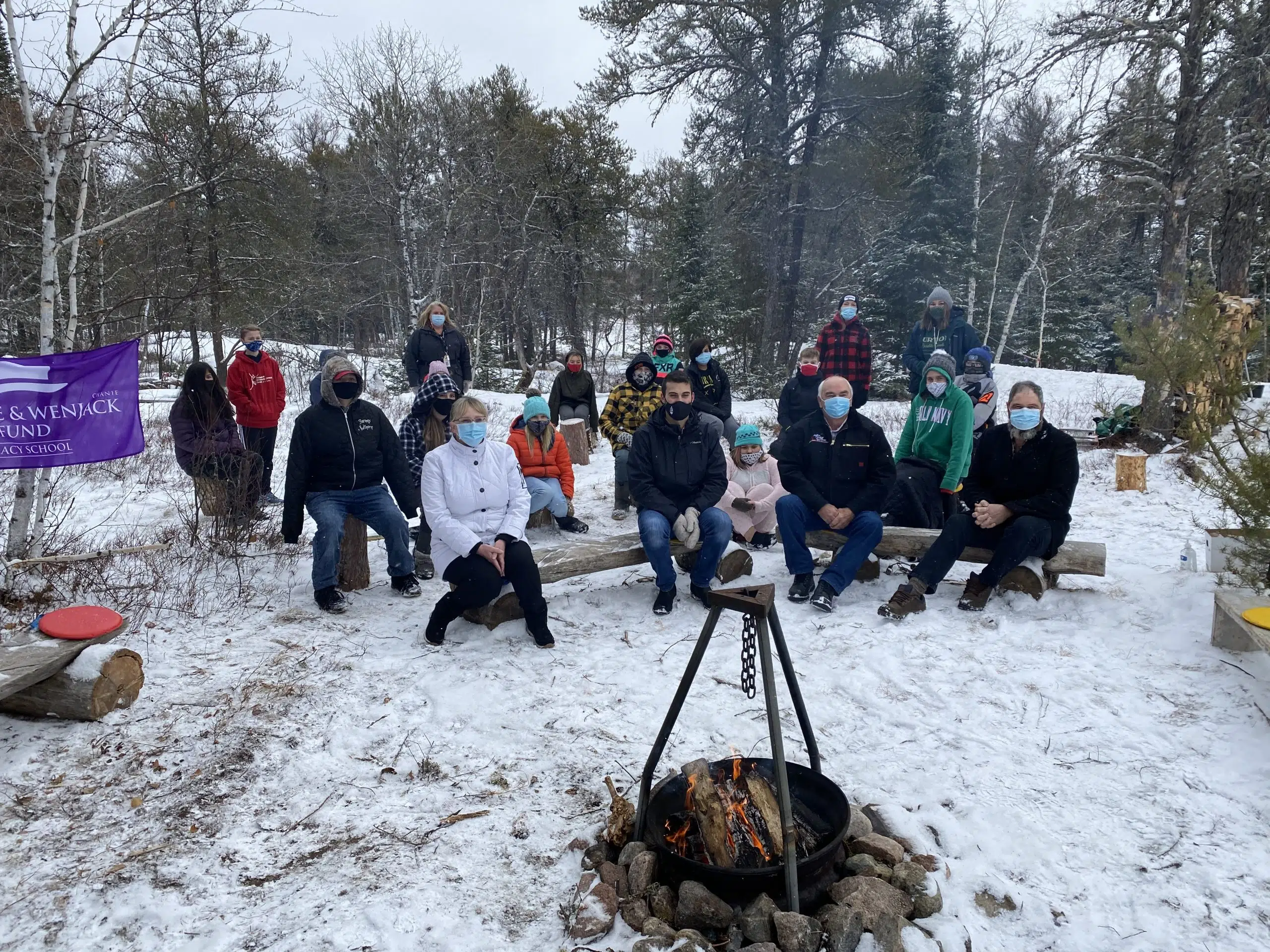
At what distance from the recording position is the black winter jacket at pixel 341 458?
16.4 feet

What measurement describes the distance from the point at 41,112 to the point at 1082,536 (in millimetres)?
8494

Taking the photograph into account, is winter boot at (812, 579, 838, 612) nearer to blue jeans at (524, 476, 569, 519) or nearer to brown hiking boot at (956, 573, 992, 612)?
brown hiking boot at (956, 573, 992, 612)

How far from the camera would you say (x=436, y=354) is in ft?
26.9

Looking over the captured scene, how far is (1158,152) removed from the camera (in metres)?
11.1

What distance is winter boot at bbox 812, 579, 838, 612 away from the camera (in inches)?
195

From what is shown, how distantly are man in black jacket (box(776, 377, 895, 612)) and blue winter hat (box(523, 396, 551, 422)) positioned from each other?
1.99m

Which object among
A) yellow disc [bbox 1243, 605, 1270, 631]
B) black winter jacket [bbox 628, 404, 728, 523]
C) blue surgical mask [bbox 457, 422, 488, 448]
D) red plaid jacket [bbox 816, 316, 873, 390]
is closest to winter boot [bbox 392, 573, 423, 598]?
blue surgical mask [bbox 457, 422, 488, 448]

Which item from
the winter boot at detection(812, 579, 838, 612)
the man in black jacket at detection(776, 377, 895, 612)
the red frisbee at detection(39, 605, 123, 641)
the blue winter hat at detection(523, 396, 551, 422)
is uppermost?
the blue winter hat at detection(523, 396, 551, 422)

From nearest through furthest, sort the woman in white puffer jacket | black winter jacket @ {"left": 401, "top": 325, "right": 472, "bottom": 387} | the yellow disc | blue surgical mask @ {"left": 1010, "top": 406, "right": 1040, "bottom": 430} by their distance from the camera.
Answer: the yellow disc < the woman in white puffer jacket < blue surgical mask @ {"left": 1010, "top": 406, "right": 1040, "bottom": 430} < black winter jacket @ {"left": 401, "top": 325, "right": 472, "bottom": 387}

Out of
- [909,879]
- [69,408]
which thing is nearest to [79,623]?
[69,408]

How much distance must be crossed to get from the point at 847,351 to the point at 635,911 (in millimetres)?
6964

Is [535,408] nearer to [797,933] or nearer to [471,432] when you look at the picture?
[471,432]

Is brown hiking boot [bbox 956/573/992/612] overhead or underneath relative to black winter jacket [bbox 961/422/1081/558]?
underneath

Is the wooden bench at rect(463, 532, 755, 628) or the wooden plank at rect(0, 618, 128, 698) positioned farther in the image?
the wooden bench at rect(463, 532, 755, 628)
